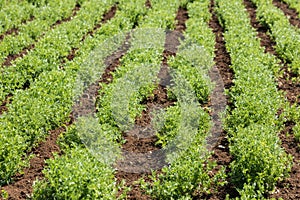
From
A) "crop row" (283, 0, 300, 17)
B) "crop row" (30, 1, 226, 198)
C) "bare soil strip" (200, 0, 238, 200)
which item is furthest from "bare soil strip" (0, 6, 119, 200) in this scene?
"crop row" (283, 0, 300, 17)

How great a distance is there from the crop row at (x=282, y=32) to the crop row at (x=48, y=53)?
4.49 m

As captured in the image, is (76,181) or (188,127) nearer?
(76,181)

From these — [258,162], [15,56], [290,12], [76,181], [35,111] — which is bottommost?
[290,12]

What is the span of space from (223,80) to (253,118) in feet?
8.03

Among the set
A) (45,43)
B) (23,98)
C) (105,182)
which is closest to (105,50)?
(45,43)

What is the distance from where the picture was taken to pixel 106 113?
9805 millimetres

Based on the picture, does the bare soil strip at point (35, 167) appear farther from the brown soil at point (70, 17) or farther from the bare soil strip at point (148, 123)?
the brown soil at point (70, 17)

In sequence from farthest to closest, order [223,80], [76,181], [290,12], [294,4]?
1. [294,4]
2. [290,12]
3. [223,80]
4. [76,181]

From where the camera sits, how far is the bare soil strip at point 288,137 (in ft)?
27.8

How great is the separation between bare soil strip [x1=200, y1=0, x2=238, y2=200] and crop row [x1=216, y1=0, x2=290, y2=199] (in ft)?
0.52

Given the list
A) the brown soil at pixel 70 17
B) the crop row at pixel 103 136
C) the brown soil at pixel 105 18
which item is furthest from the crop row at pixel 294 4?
the brown soil at pixel 70 17

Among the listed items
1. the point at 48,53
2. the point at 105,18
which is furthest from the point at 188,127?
the point at 105,18

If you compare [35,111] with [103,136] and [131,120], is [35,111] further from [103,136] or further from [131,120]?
[131,120]

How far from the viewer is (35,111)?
31.3 feet
